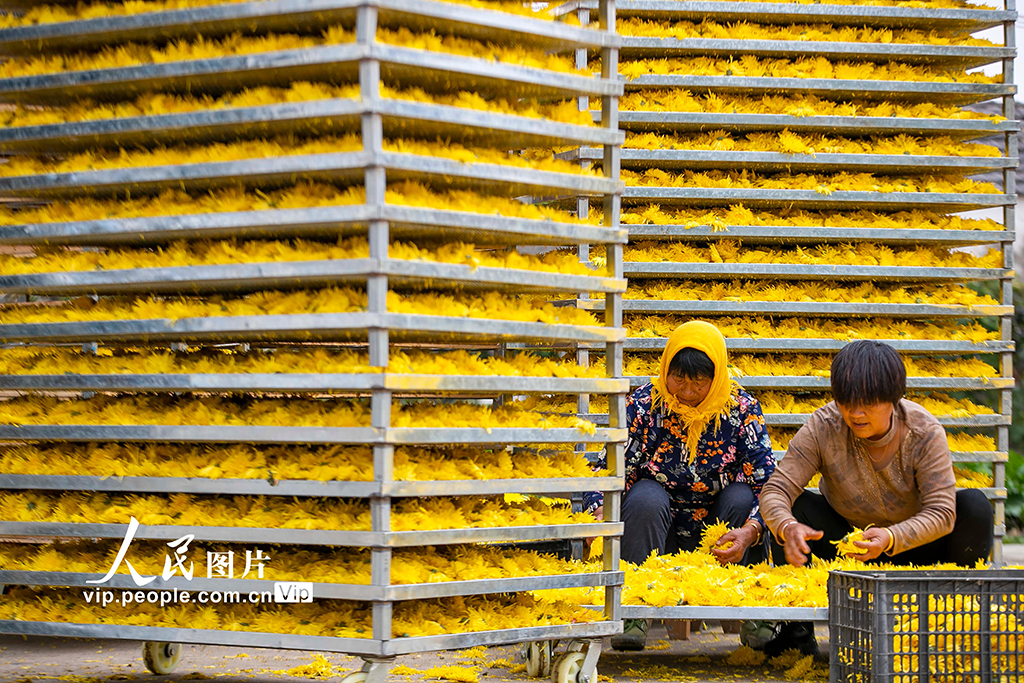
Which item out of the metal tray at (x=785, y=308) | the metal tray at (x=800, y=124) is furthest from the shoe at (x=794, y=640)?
the metal tray at (x=800, y=124)

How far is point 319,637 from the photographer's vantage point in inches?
180

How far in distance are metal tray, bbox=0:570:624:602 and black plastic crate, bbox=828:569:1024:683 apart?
1.13 meters

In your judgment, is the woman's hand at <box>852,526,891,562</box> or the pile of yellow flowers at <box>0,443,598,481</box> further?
the woman's hand at <box>852,526,891,562</box>

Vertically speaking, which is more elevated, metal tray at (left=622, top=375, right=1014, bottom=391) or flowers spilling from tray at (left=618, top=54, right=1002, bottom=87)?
flowers spilling from tray at (left=618, top=54, right=1002, bottom=87)

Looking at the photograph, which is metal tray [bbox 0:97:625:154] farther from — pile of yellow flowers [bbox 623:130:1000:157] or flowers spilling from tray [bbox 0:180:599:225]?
pile of yellow flowers [bbox 623:130:1000:157]

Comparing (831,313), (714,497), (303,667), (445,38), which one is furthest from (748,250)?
(303,667)

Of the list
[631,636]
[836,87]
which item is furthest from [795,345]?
[631,636]

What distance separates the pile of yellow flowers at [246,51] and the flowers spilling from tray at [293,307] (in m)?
0.99

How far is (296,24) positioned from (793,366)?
412 cm

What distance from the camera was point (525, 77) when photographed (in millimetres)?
5027

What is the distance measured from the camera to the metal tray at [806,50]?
25.1 feet

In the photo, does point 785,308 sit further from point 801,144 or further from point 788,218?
point 801,144

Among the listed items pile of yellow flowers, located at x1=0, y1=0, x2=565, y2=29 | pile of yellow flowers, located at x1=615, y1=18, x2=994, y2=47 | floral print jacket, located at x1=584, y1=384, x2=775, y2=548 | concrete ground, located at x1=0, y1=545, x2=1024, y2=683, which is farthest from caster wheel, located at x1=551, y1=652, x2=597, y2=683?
pile of yellow flowers, located at x1=615, y1=18, x2=994, y2=47

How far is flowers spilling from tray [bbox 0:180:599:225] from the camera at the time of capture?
4.71 meters
